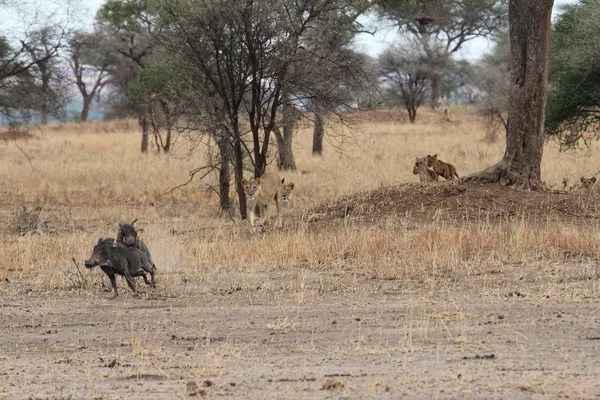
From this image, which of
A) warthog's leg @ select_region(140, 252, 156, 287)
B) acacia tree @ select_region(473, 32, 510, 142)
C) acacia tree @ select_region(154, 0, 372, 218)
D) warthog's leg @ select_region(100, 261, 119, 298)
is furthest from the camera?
acacia tree @ select_region(473, 32, 510, 142)

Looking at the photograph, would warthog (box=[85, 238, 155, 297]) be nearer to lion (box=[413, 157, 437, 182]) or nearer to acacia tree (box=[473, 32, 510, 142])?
lion (box=[413, 157, 437, 182])

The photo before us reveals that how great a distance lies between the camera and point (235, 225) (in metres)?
17.3

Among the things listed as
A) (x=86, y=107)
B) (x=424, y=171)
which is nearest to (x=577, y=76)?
(x=424, y=171)

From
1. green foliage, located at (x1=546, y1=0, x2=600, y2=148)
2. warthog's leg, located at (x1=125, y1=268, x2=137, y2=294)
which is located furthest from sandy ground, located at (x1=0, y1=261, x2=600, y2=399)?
green foliage, located at (x1=546, y1=0, x2=600, y2=148)

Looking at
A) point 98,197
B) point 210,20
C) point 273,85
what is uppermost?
point 210,20

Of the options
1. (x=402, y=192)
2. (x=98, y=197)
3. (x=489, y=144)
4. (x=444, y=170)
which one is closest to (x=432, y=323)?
(x=402, y=192)

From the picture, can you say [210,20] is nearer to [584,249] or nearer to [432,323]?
[584,249]

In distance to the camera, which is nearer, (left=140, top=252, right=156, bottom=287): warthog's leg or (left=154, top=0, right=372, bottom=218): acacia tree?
(left=140, top=252, right=156, bottom=287): warthog's leg

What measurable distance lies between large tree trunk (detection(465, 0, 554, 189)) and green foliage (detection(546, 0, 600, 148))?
3.95 meters

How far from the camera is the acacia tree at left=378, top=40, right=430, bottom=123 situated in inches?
2317

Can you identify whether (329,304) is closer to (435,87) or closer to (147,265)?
(147,265)

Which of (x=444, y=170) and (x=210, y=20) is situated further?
(x=444, y=170)

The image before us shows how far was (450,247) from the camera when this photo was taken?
12.2 m

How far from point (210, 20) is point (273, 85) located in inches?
66.2
